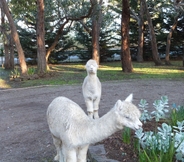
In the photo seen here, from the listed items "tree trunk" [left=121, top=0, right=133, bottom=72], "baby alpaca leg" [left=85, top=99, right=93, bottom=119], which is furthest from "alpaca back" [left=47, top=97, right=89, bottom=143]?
"tree trunk" [left=121, top=0, right=133, bottom=72]

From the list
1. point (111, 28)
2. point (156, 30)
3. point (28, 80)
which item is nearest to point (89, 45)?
point (111, 28)

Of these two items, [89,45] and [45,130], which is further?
[89,45]

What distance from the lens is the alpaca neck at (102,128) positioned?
97.5 inches

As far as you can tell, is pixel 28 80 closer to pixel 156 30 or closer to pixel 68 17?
pixel 68 17

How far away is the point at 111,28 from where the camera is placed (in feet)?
80.3

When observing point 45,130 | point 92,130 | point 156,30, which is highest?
point 156,30

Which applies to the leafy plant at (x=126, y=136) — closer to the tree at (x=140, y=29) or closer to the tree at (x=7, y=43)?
the tree at (x=7, y=43)

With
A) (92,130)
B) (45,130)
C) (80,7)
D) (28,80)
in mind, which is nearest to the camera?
(92,130)

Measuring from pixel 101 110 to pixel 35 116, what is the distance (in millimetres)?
1586

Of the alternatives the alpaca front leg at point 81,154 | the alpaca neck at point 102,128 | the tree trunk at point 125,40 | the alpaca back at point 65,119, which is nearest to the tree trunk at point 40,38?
the tree trunk at point 125,40

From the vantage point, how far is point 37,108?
7.43 m

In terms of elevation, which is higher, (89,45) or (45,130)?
(89,45)

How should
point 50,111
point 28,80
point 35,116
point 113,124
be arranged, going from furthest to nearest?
point 28,80
point 35,116
point 50,111
point 113,124

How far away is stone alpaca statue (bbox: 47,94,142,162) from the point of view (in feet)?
7.99
